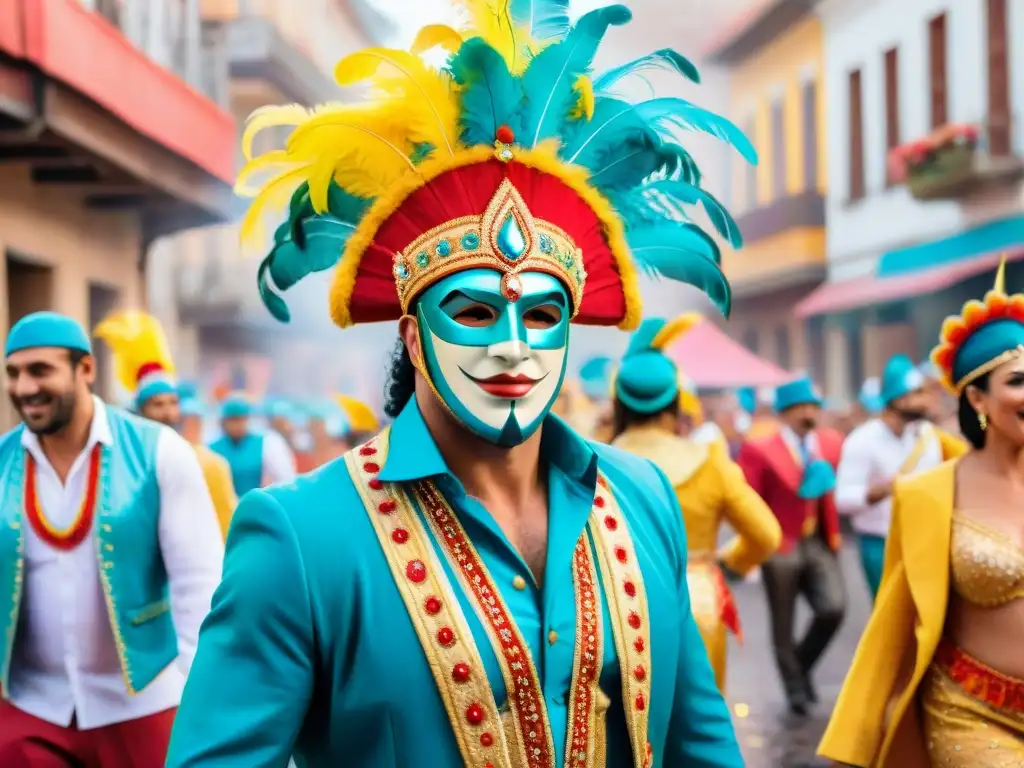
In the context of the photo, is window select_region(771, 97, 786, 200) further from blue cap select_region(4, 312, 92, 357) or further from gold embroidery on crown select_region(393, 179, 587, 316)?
gold embroidery on crown select_region(393, 179, 587, 316)

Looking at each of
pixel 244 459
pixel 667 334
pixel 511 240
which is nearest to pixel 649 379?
pixel 667 334

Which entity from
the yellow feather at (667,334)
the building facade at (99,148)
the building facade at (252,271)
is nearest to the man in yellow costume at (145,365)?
the building facade at (99,148)

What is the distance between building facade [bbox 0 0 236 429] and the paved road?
6.20 m

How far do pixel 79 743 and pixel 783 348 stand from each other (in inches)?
1160

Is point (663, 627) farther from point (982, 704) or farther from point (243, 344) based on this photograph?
point (243, 344)

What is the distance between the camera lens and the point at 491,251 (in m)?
2.91

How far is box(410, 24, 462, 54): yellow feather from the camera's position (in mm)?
3041

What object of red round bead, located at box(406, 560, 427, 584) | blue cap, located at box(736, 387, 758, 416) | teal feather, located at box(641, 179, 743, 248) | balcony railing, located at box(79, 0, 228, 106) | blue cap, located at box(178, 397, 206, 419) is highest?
balcony railing, located at box(79, 0, 228, 106)

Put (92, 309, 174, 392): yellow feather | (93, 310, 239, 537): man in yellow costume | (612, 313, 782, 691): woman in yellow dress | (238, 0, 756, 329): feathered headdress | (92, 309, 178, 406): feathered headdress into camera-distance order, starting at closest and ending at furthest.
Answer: (238, 0, 756, 329): feathered headdress
(612, 313, 782, 691): woman in yellow dress
(93, 310, 239, 537): man in yellow costume
(92, 309, 178, 406): feathered headdress
(92, 309, 174, 392): yellow feather

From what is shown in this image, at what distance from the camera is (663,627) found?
2.96m

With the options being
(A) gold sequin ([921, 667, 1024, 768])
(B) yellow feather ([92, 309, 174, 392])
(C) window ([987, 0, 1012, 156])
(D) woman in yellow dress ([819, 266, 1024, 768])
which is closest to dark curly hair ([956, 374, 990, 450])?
(D) woman in yellow dress ([819, 266, 1024, 768])

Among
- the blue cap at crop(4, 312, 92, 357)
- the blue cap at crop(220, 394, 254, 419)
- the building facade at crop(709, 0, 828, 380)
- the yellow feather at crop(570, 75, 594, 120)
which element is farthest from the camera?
the building facade at crop(709, 0, 828, 380)

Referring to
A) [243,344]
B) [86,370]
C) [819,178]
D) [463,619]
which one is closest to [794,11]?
[819,178]

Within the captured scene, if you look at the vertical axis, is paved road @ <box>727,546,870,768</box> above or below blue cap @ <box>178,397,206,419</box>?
below
